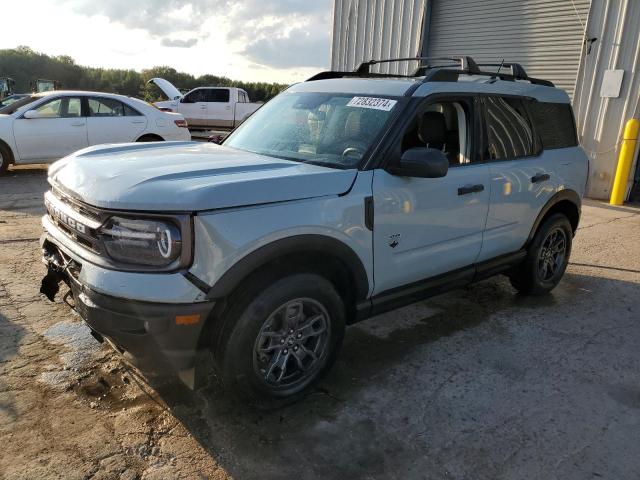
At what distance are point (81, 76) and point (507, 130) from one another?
203 feet

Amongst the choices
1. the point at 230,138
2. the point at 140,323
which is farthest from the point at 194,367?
the point at 230,138

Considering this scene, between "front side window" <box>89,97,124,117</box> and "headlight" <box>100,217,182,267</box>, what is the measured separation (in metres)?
8.89

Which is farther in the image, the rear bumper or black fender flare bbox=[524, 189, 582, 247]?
black fender flare bbox=[524, 189, 582, 247]

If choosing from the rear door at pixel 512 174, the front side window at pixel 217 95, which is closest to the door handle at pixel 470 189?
the rear door at pixel 512 174

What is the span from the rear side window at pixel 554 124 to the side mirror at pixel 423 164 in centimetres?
185

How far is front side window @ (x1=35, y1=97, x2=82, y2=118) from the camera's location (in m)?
9.74

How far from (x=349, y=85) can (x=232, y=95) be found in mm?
15104

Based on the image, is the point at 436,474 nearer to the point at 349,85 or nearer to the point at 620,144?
the point at 349,85

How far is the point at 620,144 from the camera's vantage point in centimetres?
941

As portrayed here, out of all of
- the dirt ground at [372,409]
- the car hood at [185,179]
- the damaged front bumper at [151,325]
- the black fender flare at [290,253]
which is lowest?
the dirt ground at [372,409]

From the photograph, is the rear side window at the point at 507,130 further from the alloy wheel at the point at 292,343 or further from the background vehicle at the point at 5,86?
the background vehicle at the point at 5,86

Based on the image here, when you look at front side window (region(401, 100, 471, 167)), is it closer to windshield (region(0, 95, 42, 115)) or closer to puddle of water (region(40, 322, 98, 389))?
puddle of water (region(40, 322, 98, 389))

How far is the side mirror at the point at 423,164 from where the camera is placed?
9.61 feet

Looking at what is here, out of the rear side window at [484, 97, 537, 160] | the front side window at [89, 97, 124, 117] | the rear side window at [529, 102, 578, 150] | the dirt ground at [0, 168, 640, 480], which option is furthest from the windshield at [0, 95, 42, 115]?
the rear side window at [529, 102, 578, 150]
